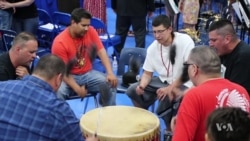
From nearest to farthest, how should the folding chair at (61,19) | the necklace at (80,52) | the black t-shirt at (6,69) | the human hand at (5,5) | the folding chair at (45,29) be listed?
the black t-shirt at (6,69) → the necklace at (80,52) → the human hand at (5,5) → the folding chair at (61,19) → the folding chair at (45,29)

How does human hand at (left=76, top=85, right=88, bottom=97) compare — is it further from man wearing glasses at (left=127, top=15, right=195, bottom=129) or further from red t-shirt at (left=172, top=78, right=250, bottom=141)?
red t-shirt at (left=172, top=78, right=250, bottom=141)

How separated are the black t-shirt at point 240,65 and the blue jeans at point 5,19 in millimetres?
3508

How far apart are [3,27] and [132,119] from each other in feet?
11.1

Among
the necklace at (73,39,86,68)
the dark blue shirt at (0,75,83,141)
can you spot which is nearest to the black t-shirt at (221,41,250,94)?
the necklace at (73,39,86,68)

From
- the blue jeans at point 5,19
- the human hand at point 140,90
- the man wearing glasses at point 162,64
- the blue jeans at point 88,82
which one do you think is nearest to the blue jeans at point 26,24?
the blue jeans at point 5,19

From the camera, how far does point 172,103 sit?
15.6ft

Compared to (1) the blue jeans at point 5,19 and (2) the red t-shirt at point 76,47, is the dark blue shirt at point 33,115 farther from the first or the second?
(1) the blue jeans at point 5,19

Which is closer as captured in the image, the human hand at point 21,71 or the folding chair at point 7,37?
the human hand at point 21,71

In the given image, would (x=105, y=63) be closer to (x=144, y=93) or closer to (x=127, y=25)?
(x=144, y=93)

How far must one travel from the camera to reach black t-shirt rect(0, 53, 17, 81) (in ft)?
13.7

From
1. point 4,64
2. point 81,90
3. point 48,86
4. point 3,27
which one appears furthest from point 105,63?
point 48,86

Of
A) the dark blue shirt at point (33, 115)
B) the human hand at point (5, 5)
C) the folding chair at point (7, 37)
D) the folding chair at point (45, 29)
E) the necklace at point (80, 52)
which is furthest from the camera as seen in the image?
the folding chair at point (45, 29)

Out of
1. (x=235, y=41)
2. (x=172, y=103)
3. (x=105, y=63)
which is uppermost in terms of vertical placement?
(x=235, y=41)

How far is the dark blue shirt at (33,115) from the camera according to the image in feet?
9.55
